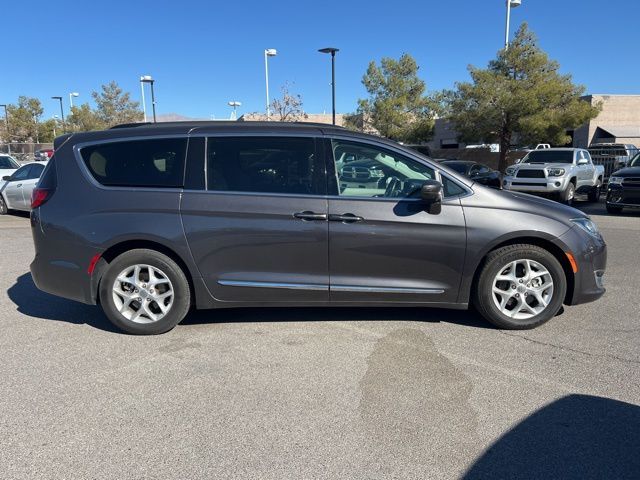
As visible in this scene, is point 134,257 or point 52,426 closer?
point 52,426

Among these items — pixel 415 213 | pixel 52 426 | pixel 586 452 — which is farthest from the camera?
pixel 415 213

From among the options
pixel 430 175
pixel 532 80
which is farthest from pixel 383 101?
pixel 430 175

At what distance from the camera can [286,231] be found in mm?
4137

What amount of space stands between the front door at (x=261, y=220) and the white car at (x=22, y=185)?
9559 mm

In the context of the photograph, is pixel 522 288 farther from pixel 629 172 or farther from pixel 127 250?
pixel 629 172

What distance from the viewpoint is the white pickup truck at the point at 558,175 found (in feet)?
48.0

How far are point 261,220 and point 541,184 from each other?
511 inches

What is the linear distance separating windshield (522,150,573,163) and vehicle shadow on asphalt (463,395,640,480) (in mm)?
14364

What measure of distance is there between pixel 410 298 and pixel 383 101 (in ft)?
101

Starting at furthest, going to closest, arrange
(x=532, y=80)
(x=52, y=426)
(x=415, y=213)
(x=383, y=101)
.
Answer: (x=383, y=101), (x=532, y=80), (x=415, y=213), (x=52, y=426)

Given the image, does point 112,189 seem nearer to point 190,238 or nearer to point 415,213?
point 190,238

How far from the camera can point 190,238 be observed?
419cm

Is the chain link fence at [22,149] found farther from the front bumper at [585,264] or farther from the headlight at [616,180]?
the front bumper at [585,264]

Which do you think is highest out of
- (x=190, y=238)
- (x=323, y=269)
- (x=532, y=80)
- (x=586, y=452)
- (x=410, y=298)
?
(x=532, y=80)
